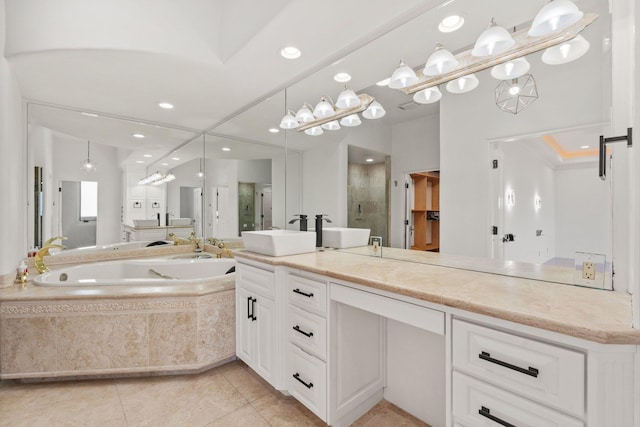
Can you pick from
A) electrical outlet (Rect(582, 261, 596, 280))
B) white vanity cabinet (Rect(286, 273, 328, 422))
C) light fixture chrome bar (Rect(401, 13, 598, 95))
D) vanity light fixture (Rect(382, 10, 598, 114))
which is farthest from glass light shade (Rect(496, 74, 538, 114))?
white vanity cabinet (Rect(286, 273, 328, 422))

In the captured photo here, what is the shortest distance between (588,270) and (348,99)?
1.59 metres

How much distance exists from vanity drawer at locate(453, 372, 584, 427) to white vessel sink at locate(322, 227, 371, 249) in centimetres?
104

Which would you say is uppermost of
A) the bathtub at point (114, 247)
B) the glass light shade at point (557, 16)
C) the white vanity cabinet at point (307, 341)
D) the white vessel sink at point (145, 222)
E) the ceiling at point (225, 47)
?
the ceiling at point (225, 47)

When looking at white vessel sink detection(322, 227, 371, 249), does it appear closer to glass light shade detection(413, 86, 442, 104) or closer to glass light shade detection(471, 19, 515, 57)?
glass light shade detection(413, 86, 442, 104)

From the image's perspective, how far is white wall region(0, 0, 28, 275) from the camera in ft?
6.63

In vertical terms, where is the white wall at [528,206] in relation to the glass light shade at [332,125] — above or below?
below

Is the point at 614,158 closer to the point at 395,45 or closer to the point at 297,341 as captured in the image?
the point at 395,45

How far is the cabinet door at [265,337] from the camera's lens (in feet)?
5.98

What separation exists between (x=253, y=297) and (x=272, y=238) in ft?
1.49

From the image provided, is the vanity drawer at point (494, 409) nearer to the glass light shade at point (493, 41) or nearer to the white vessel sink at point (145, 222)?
the glass light shade at point (493, 41)

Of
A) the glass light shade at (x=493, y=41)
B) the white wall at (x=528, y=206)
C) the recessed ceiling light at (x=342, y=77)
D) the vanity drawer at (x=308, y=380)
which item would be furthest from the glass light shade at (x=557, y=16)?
the vanity drawer at (x=308, y=380)

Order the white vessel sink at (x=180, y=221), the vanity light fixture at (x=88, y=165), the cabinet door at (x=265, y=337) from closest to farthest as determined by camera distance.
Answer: the cabinet door at (x=265, y=337)
the vanity light fixture at (x=88, y=165)
the white vessel sink at (x=180, y=221)

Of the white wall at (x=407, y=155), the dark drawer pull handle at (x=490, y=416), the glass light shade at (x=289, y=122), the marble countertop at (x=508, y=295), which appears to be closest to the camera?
the marble countertop at (x=508, y=295)

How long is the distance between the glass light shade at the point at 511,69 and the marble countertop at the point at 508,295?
90cm
